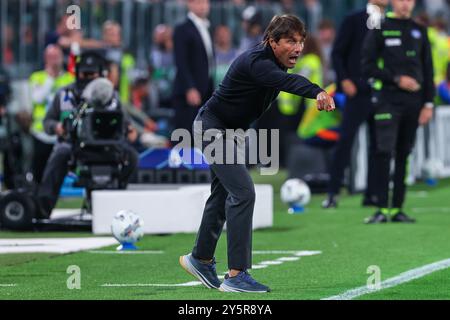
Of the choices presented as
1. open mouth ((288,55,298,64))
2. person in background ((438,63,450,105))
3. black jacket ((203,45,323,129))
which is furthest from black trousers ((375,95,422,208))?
A: person in background ((438,63,450,105))

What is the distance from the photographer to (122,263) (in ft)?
40.6

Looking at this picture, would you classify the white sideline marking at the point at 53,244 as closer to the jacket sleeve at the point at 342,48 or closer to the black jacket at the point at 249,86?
the black jacket at the point at 249,86

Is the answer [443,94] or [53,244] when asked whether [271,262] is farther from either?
[443,94]

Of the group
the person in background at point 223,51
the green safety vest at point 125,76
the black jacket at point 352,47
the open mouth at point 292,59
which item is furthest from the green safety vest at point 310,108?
the open mouth at point 292,59

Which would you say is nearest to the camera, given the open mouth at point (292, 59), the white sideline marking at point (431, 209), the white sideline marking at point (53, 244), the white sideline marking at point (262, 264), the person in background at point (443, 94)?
the open mouth at point (292, 59)

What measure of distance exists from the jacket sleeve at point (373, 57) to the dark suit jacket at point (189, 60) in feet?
11.0

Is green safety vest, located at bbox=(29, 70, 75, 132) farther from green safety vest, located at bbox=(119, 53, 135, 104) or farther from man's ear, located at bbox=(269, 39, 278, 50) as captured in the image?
man's ear, located at bbox=(269, 39, 278, 50)

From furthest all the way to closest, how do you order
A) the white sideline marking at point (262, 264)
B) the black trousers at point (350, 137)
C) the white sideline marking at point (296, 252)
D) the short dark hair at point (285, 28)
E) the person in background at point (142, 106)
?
the person in background at point (142, 106)
the black trousers at point (350, 137)
the white sideline marking at point (296, 252)
the white sideline marking at point (262, 264)
the short dark hair at point (285, 28)

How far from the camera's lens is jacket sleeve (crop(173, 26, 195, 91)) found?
18.5m

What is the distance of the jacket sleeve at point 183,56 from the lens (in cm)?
1855

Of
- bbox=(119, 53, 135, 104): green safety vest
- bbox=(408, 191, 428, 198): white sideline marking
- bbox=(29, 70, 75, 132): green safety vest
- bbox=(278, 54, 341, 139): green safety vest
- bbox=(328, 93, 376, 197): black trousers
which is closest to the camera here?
bbox=(328, 93, 376, 197): black trousers

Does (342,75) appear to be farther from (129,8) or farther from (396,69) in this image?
(129,8)
